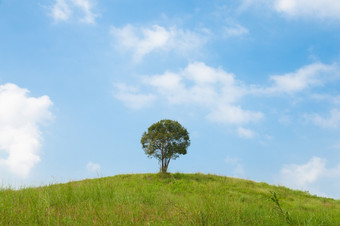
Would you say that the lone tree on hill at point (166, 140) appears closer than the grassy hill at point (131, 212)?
No

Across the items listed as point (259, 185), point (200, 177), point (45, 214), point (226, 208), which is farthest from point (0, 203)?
point (259, 185)

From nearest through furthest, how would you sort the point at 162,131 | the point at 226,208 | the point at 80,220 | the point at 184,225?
1. the point at 184,225
2. the point at 80,220
3. the point at 226,208
4. the point at 162,131

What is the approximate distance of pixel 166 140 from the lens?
34.7 metres

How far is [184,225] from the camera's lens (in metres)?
6.02

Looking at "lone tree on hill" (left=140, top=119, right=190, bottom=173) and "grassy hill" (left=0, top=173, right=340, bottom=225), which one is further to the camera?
"lone tree on hill" (left=140, top=119, right=190, bottom=173)

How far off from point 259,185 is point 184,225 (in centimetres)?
2973

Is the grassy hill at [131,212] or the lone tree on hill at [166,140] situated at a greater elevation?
the lone tree on hill at [166,140]

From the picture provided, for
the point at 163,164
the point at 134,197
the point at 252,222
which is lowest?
the point at 252,222

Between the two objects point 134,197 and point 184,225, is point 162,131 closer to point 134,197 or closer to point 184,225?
point 134,197

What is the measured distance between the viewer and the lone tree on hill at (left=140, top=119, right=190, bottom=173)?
34.7 metres

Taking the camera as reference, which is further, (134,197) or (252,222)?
(134,197)

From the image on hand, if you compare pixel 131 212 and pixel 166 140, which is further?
pixel 166 140

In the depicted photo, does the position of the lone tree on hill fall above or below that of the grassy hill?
above

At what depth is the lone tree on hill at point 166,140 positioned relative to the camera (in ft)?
114
